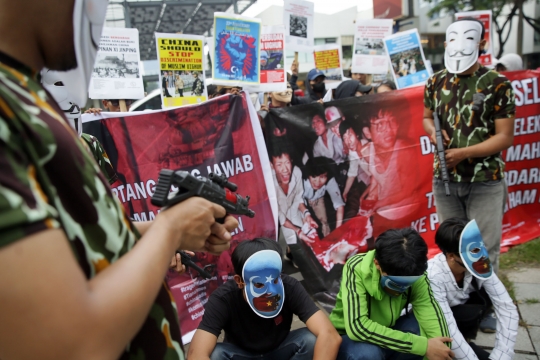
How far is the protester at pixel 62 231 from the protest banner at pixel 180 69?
2614mm

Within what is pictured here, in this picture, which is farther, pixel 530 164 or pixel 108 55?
pixel 530 164

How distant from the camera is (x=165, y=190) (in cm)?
95

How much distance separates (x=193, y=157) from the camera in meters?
3.28

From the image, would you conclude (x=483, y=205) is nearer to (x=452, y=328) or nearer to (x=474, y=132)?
(x=474, y=132)

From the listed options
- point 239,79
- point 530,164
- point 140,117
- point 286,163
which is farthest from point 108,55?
point 530,164

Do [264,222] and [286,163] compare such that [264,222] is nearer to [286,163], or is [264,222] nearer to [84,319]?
[286,163]

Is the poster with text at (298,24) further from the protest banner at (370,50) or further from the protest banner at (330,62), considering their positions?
the protest banner at (330,62)

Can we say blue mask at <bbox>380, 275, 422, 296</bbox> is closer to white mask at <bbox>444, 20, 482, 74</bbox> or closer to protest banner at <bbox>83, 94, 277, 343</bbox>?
protest banner at <bbox>83, 94, 277, 343</bbox>

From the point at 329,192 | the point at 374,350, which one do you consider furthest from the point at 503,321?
the point at 329,192

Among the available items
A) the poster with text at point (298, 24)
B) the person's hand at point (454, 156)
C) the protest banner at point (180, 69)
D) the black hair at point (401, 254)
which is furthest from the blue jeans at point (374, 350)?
the poster with text at point (298, 24)

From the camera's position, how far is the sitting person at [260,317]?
224 centimetres

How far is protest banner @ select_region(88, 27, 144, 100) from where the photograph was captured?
137 inches

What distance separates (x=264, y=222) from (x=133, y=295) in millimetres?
2773

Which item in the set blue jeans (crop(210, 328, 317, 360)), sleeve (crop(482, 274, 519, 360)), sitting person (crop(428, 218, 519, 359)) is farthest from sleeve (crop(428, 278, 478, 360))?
blue jeans (crop(210, 328, 317, 360))
